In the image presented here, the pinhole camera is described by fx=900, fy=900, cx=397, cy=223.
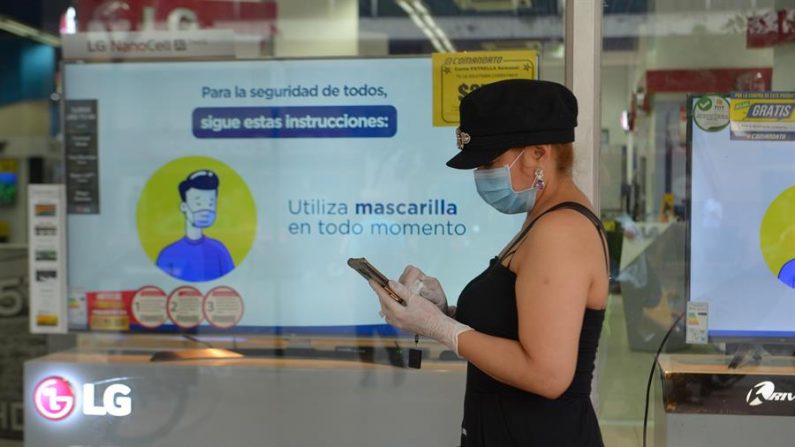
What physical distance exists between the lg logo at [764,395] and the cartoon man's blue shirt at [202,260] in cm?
205

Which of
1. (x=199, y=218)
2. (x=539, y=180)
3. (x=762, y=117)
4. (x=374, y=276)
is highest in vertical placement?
(x=762, y=117)

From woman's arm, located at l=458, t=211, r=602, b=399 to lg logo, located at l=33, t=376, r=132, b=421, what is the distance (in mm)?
2220

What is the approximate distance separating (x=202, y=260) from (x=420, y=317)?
77.2 inches

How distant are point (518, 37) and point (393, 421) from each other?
1627mm

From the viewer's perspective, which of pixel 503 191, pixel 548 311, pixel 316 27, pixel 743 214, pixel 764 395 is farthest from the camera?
pixel 316 27

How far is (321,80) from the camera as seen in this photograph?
3631 mm

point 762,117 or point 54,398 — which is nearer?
point 762,117

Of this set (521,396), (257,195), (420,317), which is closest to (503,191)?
(420,317)

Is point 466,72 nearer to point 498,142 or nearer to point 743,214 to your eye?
point 743,214

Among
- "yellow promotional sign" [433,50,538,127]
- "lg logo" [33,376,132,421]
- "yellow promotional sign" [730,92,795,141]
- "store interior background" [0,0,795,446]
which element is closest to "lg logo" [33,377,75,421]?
"lg logo" [33,376,132,421]

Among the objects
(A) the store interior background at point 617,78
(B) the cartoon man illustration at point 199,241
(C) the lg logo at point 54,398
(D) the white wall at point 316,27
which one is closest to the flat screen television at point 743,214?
(A) the store interior background at point 617,78

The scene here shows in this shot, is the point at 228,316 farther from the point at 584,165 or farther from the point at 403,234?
the point at 584,165

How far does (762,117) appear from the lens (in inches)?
133

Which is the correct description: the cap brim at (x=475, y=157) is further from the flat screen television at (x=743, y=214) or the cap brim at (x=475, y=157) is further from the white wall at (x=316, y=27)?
the white wall at (x=316, y=27)
